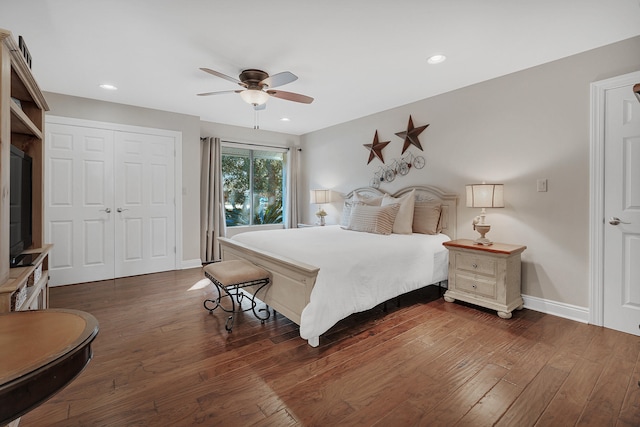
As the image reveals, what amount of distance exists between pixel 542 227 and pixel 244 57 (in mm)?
3282

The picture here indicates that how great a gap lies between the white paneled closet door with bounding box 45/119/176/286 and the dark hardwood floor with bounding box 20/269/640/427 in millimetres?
1520

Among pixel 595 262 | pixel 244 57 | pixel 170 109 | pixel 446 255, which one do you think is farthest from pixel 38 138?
pixel 595 262

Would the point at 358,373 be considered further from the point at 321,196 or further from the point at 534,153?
the point at 321,196

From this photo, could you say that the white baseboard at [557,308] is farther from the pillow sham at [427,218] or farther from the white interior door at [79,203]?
the white interior door at [79,203]

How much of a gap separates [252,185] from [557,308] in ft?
16.4

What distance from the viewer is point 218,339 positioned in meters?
2.50

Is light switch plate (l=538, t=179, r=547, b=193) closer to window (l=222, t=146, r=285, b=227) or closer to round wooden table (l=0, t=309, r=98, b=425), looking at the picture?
round wooden table (l=0, t=309, r=98, b=425)

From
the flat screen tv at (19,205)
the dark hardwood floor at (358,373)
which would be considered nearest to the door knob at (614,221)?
the dark hardwood floor at (358,373)

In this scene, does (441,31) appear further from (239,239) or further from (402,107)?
(239,239)

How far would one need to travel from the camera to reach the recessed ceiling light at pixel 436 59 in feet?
9.25

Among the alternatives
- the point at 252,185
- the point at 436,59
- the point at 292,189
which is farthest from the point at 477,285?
the point at 252,185

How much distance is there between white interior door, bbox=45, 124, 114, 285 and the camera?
3928mm

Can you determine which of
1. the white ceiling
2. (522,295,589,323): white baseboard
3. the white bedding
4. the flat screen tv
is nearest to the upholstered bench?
the white bedding

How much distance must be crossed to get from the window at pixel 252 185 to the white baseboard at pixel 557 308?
449 cm
